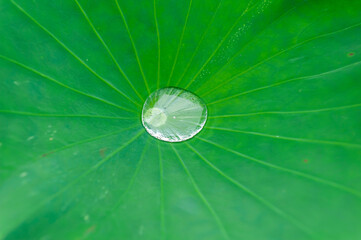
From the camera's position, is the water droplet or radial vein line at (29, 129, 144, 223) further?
the water droplet

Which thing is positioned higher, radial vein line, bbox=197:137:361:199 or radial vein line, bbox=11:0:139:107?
radial vein line, bbox=197:137:361:199

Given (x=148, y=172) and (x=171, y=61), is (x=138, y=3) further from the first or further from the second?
(x=148, y=172)

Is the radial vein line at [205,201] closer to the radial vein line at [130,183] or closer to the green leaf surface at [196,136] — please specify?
the green leaf surface at [196,136]

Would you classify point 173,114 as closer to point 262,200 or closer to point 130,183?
point 130,183

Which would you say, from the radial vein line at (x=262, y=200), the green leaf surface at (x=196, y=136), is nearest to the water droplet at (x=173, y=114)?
the green leaf surface at (x=196, y=136)

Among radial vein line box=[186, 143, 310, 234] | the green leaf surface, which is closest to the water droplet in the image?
the green leaf surface

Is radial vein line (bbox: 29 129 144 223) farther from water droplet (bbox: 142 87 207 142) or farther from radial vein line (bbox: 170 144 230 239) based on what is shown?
radial vein line (bbox: 170 144 230 239)

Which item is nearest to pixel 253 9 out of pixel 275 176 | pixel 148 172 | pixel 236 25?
pixel 236 25

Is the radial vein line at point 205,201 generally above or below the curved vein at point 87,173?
above
